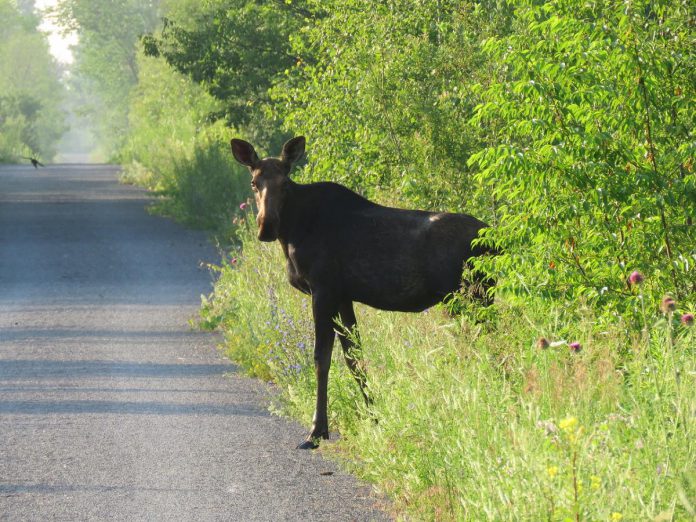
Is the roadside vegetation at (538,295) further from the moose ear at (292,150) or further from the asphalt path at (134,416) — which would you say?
the moose ear at (292,150)

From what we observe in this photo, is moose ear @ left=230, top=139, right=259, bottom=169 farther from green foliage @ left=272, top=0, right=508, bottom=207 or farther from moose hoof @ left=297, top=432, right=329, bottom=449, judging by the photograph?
green foliage @ left=272, top=0, right=508, bottom=207

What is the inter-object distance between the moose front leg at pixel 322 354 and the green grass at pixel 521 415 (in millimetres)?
171

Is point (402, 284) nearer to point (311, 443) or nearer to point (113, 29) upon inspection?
point (311, 443)

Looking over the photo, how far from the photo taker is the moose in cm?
881

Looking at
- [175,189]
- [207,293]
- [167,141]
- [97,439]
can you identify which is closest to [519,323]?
[97,439]

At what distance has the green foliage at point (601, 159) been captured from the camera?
753 cm

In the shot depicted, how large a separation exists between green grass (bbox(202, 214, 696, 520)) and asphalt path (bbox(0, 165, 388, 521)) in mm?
449

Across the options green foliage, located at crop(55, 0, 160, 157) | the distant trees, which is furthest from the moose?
green foliage, located at crop(55, 0, 160, 157)

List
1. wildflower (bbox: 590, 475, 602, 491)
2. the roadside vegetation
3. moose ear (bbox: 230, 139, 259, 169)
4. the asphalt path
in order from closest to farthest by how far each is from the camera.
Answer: wildflower (bbox: 590, 475, 602, 491) → the roadside vegetation → the asphalt path → moose ear (bbox: 230, 139, 259, 169)

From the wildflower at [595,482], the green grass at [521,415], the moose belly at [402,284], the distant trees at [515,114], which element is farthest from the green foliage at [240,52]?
the wildflower at [595,482]

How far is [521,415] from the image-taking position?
600cm

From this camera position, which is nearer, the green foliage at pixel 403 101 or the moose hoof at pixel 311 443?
the moose hoof at pixel 311 443

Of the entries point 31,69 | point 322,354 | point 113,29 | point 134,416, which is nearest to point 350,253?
point 322,354

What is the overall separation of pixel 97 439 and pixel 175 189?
75.7 ft
